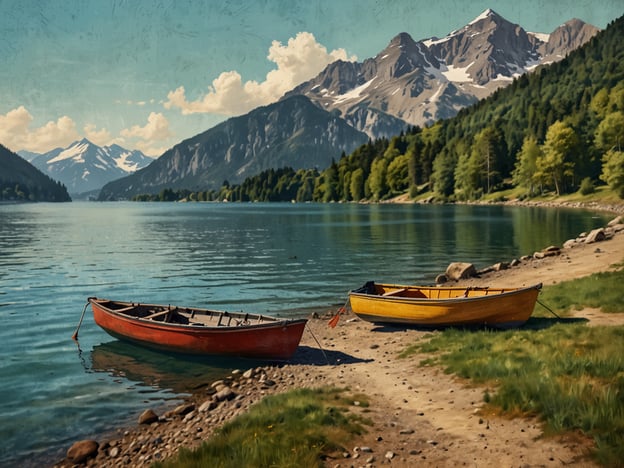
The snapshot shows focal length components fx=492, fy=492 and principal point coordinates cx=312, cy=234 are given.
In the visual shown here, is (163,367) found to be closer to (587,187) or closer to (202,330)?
(202,330)

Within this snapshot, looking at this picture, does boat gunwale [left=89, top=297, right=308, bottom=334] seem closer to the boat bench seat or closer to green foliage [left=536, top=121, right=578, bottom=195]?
the boat bench seat

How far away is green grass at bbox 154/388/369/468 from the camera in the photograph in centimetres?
1102

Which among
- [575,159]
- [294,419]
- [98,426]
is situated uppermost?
[575,159]

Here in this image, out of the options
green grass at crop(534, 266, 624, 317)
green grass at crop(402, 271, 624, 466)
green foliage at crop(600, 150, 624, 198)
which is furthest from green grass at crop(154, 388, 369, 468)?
green foliage at crop(600, 150, 624, 198)

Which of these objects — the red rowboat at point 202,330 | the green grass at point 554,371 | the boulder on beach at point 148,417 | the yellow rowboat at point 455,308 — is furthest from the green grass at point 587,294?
the boulder on beach at point 148,417

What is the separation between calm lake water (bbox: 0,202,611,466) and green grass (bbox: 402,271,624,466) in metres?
10.5

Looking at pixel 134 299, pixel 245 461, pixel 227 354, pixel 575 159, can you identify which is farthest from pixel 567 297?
pixel 575 159

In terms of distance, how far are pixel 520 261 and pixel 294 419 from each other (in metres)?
37.3

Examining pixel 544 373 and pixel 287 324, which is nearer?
pixel 544 373

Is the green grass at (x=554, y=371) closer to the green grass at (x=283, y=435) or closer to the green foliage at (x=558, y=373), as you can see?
the green foliage at (x=558, y=373)

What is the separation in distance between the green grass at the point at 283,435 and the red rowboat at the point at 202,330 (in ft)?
19.4

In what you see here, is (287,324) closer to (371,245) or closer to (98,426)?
(98,426)

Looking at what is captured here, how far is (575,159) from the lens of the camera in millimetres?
135875

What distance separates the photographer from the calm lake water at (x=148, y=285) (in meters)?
18.2
